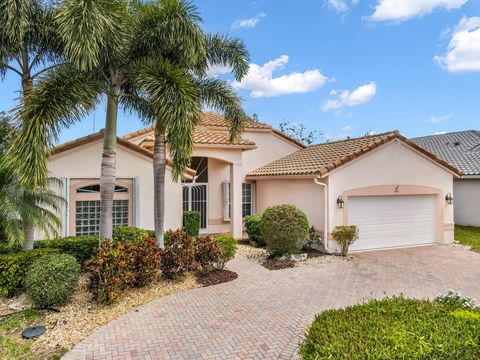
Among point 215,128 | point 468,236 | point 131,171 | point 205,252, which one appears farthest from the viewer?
point 215,128

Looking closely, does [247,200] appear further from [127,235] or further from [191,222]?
[127,235]

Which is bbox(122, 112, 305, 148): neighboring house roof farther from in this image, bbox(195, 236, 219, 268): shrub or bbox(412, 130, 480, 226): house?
bbox(412, 130, 480, 226): house

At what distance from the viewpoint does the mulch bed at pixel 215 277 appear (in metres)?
10.6

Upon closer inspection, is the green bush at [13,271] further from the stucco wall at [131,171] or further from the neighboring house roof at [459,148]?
the neighboring house roof at [459,148]

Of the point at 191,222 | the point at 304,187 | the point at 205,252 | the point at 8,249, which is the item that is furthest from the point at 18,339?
the point at 304,187

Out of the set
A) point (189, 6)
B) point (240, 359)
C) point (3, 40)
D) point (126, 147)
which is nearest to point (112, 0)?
point (189, 6)

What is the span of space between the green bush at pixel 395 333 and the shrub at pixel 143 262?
578cm

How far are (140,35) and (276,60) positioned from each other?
56.4ft

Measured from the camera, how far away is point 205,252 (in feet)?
36.6

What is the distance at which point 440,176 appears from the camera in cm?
1712

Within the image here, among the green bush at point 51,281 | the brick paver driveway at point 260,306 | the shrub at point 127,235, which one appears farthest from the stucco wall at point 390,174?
the green bush at point 51,281

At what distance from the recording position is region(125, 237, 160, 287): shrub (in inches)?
374

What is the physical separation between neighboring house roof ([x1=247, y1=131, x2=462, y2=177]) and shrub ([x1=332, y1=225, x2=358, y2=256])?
2.52 m

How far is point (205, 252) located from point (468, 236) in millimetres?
16294
